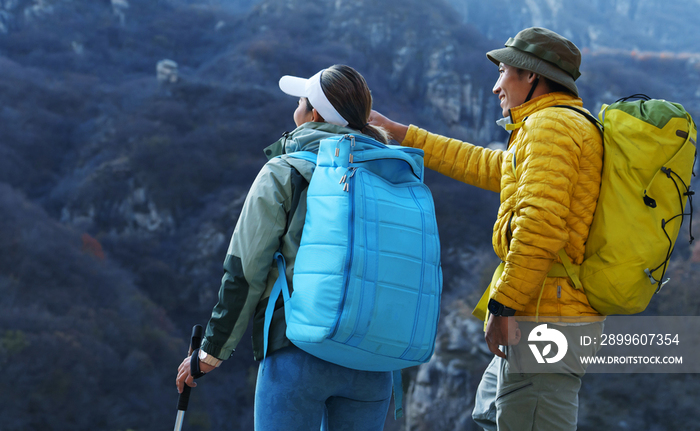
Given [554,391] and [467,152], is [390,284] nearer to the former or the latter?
[554,391]

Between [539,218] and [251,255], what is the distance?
2.44 feet

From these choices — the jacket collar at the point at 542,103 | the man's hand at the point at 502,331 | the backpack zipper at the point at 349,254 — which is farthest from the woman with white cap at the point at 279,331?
the jacket collar at the point at 542,103

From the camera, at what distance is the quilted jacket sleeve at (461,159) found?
2.00 meters

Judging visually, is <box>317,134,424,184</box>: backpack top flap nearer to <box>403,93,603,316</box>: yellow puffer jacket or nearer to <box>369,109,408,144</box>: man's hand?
<box>403,93,603,316</box>: yellow puffer jacket

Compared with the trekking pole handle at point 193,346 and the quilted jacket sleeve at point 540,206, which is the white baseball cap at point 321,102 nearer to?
the quilted jacket sleeve at point 540,206

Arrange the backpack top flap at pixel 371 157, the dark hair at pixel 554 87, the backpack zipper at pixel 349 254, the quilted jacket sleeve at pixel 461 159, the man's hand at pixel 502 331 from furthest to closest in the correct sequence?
the quilted jacket sleeve at pixel 461 159, the dark hair at pixel 554 87, the man's hand at pixel 502 331, the backpack top flap at pixel 371 157, the backpack zipper at pixel 349 254

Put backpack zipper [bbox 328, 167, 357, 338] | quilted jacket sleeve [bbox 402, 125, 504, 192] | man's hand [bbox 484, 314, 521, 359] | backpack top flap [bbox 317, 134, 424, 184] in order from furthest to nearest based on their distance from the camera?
quilted jacket sleeve [bbox 402, 125, 504, 192], man's hand [bbox 484, 314, 521, 359], backpack top flap [bbox 317, 134, 424, 184], backpack zipper [bbox 328, 167, 357, 338]

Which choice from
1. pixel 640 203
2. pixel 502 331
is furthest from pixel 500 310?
pixel 640 203

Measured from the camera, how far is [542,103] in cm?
167

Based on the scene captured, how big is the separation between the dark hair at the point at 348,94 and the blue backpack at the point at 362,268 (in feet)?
0.59

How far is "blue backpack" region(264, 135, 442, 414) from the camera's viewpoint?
128 cm

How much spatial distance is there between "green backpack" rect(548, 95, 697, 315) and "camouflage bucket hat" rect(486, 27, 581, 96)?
256 millimetres

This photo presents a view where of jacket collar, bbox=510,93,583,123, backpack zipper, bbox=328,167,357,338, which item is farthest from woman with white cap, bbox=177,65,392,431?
jacket collar, bbox=510,93,583,123

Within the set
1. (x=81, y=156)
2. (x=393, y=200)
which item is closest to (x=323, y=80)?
(x=393, y=200)
